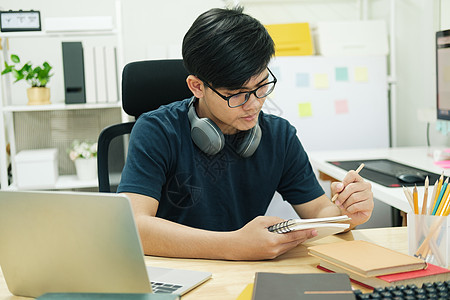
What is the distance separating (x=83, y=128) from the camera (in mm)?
3051

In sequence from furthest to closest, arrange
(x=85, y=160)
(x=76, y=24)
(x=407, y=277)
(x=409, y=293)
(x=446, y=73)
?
(x=85, y=160)
(x=76, y=24)
(x=446, y=73)
(x=407, y=277)
(x=409, y=293)

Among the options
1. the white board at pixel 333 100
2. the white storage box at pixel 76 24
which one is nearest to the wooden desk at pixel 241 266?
the white board at pixel 333 100

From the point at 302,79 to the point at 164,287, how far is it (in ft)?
6.98

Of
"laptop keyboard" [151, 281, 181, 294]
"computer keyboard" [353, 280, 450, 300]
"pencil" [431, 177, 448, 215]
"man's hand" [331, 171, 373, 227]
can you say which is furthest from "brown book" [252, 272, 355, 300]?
"man's hand" [331, 171, 373, 227]

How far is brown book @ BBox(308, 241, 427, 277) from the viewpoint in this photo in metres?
0.90

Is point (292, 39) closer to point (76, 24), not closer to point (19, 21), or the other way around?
point (76, 24)

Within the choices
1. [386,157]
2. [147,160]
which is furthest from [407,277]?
[386,157]

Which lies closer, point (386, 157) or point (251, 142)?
point (251, 142)

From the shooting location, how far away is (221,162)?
1406 mm

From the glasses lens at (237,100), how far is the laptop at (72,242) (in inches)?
24.2

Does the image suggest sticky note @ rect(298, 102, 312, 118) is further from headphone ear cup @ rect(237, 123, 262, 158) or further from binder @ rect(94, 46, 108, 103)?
headphone ear cup @ rect(237, 123, 262, 158)

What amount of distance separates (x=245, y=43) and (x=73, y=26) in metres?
1.60

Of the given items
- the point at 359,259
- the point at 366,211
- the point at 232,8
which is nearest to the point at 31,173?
the point at 232,8

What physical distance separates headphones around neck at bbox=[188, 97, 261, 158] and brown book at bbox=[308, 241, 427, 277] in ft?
1.34
